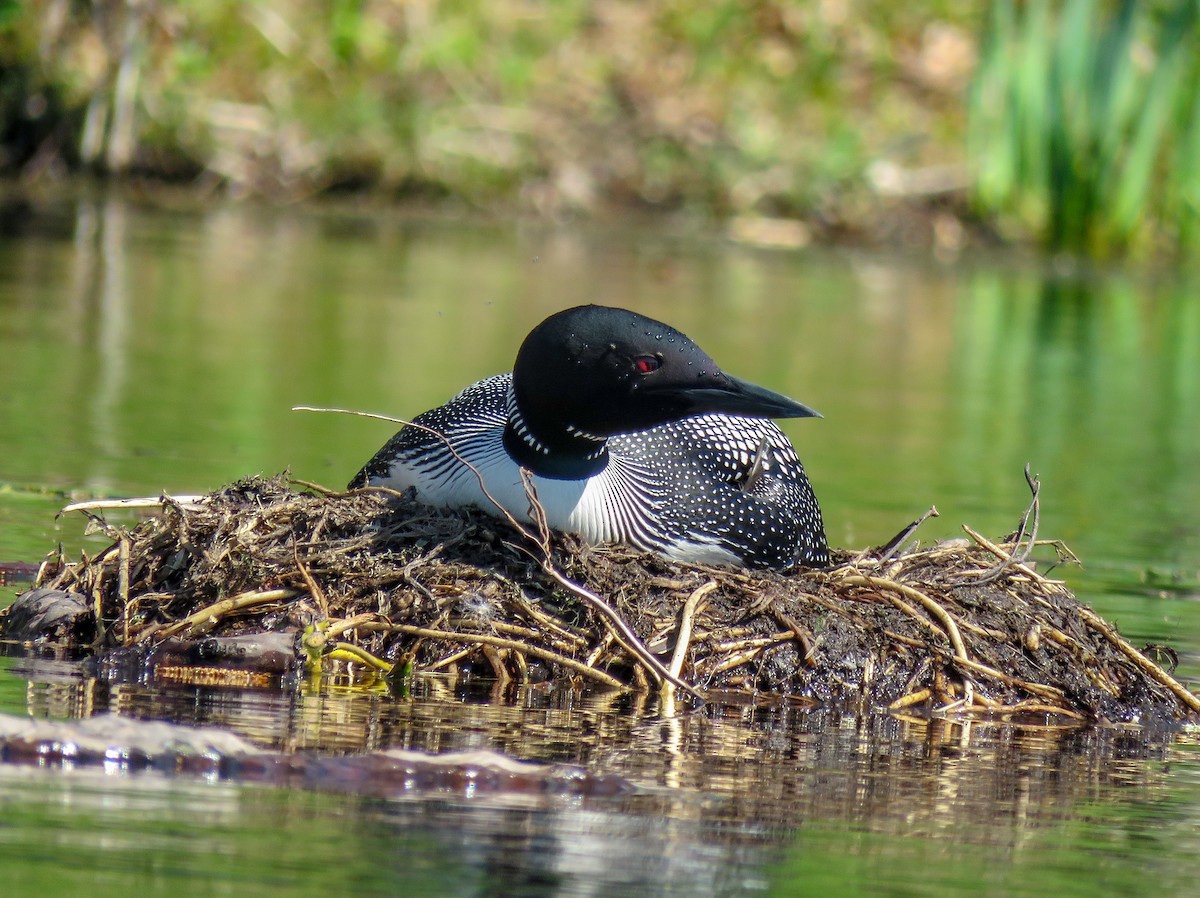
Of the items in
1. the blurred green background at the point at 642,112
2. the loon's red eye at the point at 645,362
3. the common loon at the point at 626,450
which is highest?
the blurred green background at the point at 642,112

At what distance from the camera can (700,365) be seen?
6.10 meters

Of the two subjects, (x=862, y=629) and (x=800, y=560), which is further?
(x=800, y=560)

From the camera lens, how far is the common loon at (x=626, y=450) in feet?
19.9

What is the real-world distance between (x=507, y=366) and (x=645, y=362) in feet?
23.9

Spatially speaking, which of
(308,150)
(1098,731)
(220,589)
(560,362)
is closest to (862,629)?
(1098,731)

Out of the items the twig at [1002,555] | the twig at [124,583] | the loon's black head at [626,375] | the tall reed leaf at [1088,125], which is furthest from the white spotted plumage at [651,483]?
the tall reed leaf at [1088,125]

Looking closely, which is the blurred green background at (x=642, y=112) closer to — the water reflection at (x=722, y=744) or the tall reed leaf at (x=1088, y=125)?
the tall reed leaf at (x=1088, y=125)

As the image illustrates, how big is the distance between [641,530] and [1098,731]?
4.87ft

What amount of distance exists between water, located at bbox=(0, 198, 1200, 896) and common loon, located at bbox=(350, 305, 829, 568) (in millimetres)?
890

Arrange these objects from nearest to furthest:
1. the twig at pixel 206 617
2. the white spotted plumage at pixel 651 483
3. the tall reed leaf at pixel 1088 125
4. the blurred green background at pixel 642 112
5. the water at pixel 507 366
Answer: the water at pixel 507 366
the twig at pixel 206 617
the white spotted plumage at pixel 651 483
the blurred green background at pixel 642 112
the tall reed leaf at pixel 1088 125

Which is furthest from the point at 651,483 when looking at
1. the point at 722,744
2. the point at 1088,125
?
the point at 1088,125

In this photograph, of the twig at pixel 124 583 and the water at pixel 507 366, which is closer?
the water at pixel 507 366

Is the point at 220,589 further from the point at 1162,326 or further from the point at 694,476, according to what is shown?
the point at 1162,326

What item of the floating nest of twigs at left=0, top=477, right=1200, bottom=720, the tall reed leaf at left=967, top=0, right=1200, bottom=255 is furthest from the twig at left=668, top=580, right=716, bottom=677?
the tall reed leaf at left=967, top=0, right=1200, bottom=255
